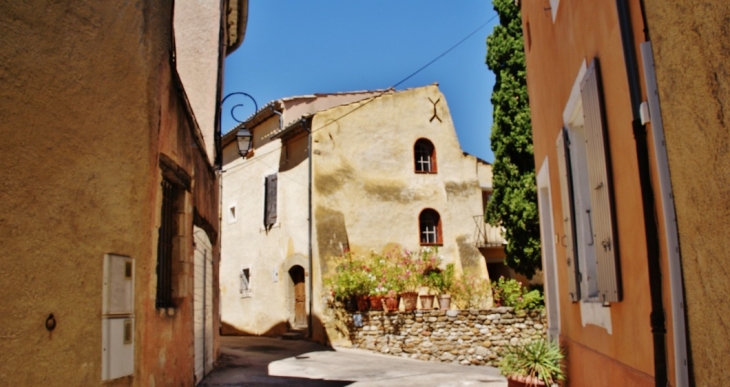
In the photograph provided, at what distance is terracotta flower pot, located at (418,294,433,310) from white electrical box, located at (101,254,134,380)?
13.8 m

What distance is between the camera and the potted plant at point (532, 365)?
6.63 m

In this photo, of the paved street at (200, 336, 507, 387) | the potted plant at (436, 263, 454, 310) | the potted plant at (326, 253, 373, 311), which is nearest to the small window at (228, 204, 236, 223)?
the potted plant at (326, 253, 373, 311)

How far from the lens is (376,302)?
1750 centimetres

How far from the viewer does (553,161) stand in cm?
749

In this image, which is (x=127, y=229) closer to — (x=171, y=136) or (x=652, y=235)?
(x=171, y=136)

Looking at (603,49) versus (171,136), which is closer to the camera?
(603,49)

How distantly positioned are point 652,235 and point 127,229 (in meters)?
3.46

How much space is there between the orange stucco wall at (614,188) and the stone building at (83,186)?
10.5 ft

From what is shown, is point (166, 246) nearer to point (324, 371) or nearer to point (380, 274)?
point (324, 371)

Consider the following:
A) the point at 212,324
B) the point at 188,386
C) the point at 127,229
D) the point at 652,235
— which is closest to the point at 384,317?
the point at 212,324

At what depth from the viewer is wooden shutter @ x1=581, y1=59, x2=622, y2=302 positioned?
4340 mm

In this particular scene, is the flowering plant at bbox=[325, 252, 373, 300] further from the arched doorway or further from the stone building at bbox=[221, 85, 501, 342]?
the arched doorway

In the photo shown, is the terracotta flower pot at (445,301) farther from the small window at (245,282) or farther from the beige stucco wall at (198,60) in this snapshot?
the beige stucco wall at (198,60)

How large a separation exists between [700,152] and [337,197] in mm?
17514
